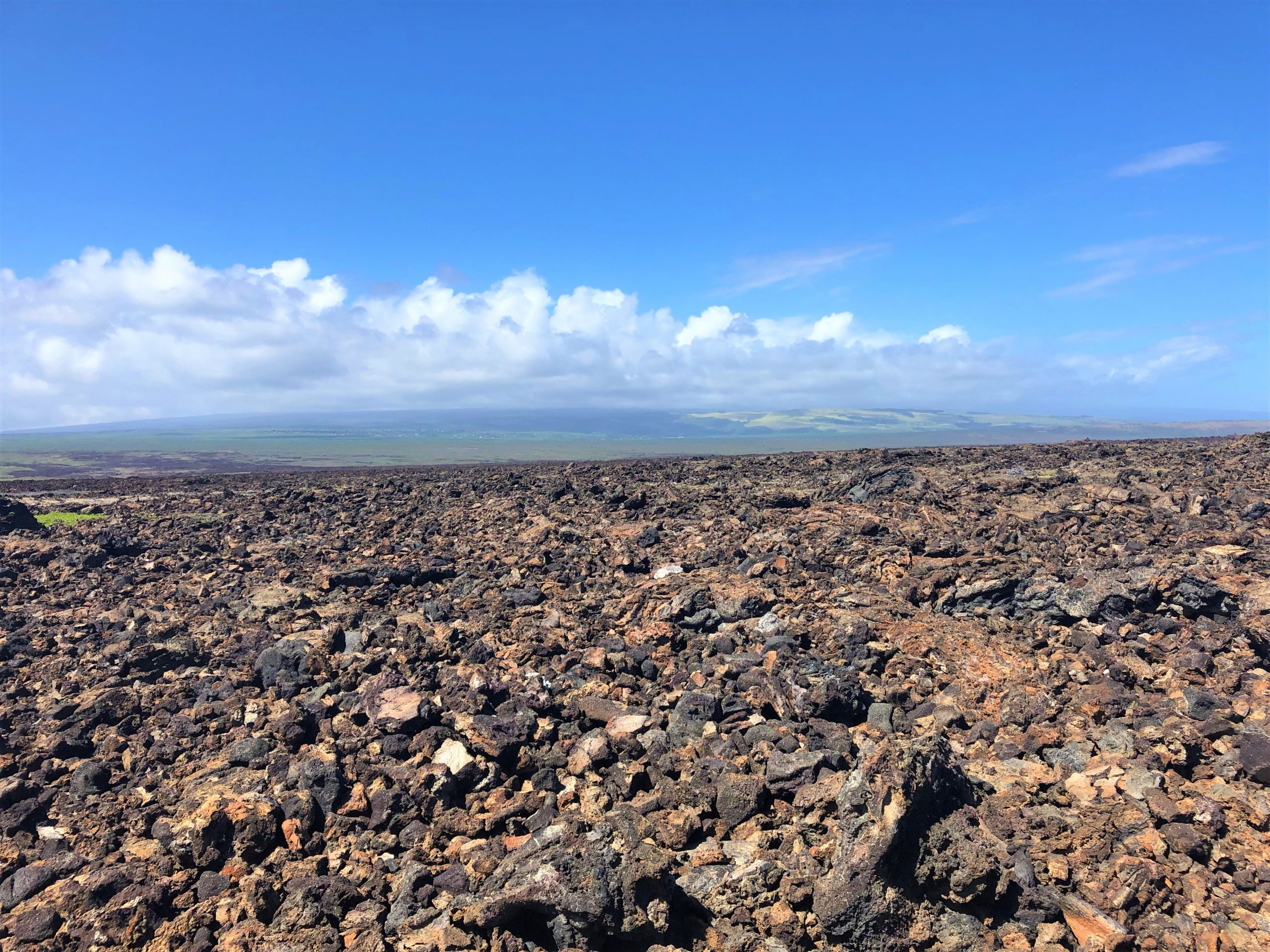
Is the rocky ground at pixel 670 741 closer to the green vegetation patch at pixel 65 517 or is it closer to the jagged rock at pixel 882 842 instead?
the jagged rock at pixel 882 842

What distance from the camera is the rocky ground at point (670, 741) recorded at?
17.5 ft

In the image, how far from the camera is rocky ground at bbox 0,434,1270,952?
17.5 ft

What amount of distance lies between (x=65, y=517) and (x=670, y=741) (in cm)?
2806

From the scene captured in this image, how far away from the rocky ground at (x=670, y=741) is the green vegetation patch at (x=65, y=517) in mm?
9291

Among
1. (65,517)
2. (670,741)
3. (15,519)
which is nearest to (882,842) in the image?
(670,741)

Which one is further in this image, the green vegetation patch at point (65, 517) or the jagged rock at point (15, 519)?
the green vegetation patch at point (65, 517)

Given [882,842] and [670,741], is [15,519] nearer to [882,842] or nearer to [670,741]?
[670,741]

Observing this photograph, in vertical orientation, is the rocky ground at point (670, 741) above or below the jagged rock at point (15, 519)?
below

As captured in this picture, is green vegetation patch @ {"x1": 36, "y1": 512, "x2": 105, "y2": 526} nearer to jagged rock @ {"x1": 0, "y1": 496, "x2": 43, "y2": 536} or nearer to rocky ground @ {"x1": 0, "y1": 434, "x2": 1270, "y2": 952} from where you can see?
jagged rock @ {"x1": 0, "y1": 496, "x2": 43, "y2": 536}

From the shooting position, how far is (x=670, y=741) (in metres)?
7.98

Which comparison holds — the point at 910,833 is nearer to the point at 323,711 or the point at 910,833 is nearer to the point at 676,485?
the point at 323,711

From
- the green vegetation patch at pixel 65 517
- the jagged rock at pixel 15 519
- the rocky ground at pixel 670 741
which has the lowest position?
the rocky ground at pixel 670 741

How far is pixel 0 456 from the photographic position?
12375 centimetres

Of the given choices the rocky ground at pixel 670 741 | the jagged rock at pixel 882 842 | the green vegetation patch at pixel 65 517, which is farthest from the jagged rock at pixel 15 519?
the jagged rock at pixel 882 842
